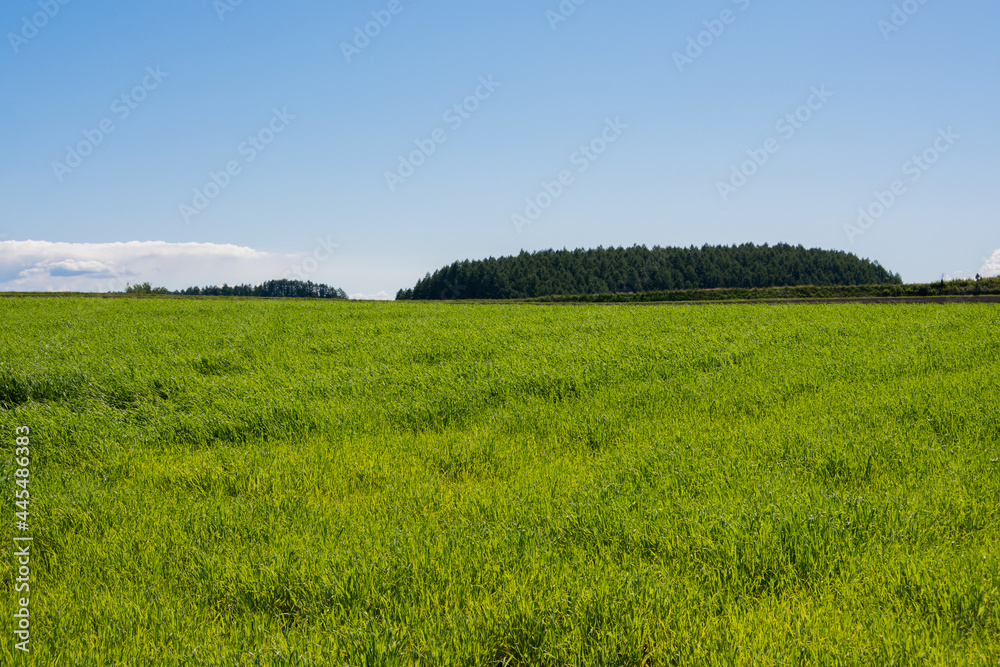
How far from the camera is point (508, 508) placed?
537 cm

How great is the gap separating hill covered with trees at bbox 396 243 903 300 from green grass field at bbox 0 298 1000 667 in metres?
132

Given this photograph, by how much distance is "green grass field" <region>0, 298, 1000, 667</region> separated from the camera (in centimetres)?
354

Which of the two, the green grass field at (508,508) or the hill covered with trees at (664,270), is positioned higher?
the hill covered with trees at (664,270)

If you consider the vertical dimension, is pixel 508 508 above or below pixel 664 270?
below

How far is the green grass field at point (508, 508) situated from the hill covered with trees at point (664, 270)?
13194 centimetres

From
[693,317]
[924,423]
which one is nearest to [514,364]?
[924,423]

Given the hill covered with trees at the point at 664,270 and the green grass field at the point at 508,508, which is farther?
the hill covered with trees at the point at 664,270

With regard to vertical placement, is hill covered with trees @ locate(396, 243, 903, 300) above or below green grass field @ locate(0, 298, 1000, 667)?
above

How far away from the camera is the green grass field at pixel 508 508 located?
3.54m

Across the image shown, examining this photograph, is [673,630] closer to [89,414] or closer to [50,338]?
[89,414]

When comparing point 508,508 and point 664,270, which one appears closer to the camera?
point 508,508

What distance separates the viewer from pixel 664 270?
147m

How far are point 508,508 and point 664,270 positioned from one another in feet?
489

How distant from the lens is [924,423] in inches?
291
